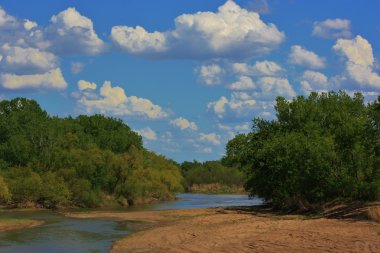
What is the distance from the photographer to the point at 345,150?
52.4 meters

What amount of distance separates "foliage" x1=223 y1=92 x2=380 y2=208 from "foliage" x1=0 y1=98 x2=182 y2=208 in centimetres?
3003

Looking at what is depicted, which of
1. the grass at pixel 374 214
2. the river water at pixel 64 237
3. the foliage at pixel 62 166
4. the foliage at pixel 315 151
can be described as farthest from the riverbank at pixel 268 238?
the foliage at pixel 62 166

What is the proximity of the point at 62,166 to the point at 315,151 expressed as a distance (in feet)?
172

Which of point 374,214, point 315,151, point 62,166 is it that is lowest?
point 374,214

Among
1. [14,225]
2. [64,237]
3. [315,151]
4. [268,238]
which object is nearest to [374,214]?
[268,238]

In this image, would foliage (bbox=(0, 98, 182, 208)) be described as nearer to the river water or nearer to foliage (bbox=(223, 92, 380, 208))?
the river water

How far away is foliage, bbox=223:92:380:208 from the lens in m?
50.4

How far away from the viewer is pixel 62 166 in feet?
302

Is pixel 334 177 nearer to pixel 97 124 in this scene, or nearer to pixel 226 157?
pixel 226 157

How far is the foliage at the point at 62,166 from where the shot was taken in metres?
82.8

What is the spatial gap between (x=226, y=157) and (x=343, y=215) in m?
27.0

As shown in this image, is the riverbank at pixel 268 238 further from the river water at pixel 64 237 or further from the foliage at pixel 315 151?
the foliage at pixel 315 151

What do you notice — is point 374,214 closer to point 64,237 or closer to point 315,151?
point 315,151

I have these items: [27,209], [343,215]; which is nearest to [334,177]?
[343,215]
